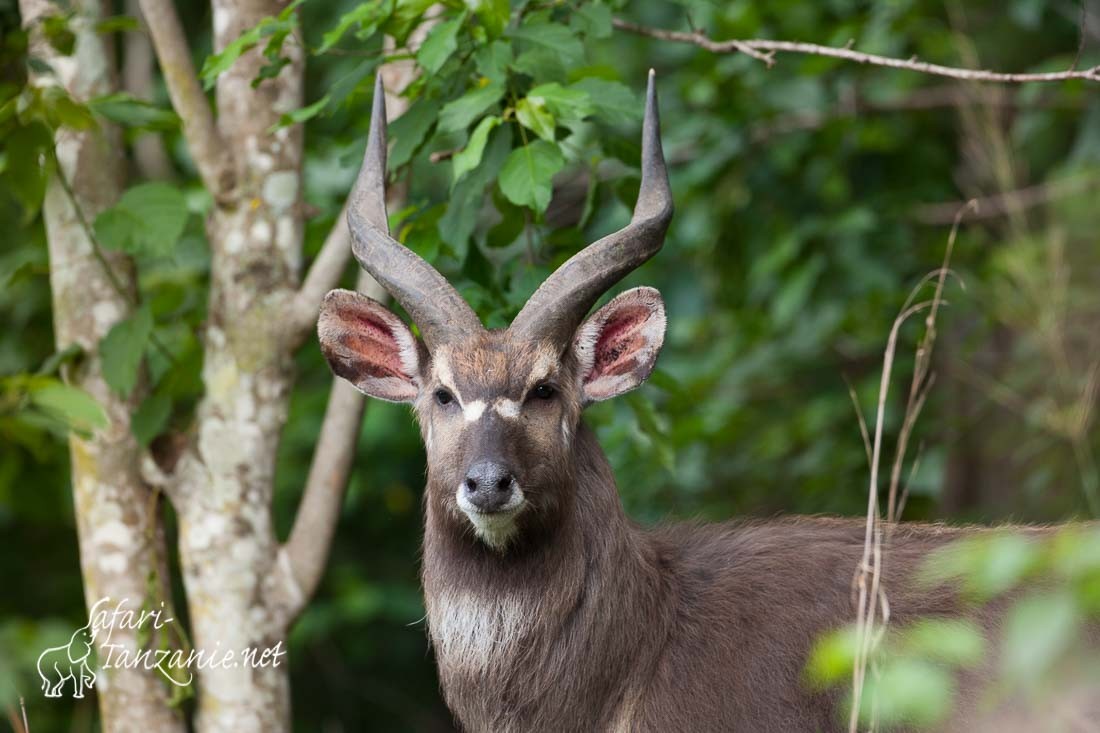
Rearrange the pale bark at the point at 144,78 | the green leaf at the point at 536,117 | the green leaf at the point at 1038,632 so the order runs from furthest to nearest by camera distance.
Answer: the pale bark at the point at 144,78
the green leaf at the point at 536,117
the green leaf at the point at 1038,632

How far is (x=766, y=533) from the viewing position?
5594mm

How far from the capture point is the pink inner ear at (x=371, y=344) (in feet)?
18.4

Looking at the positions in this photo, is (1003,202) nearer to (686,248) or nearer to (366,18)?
(686,248)

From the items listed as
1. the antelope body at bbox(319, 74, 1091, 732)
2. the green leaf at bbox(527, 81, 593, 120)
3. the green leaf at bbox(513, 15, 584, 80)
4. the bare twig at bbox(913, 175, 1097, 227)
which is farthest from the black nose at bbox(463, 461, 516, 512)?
the bare twig at bbox(913, 175, 1097, 227)

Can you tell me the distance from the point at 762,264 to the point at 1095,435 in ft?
9.56

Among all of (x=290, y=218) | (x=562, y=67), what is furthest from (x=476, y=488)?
(x=290, y=218)

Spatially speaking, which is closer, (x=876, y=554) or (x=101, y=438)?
(x=876, y=554)

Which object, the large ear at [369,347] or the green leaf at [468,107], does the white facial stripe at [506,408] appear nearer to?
the large ear at [369,347]

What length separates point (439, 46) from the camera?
5344mm

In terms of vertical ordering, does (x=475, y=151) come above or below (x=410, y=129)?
below

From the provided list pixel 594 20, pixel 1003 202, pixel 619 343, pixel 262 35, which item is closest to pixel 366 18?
pixel 262 35

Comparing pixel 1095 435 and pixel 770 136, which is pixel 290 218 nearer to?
pixel 770 136

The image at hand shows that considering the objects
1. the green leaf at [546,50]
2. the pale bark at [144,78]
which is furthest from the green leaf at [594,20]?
the pale bark at [144,78]

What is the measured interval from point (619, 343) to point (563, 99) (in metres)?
1.04
